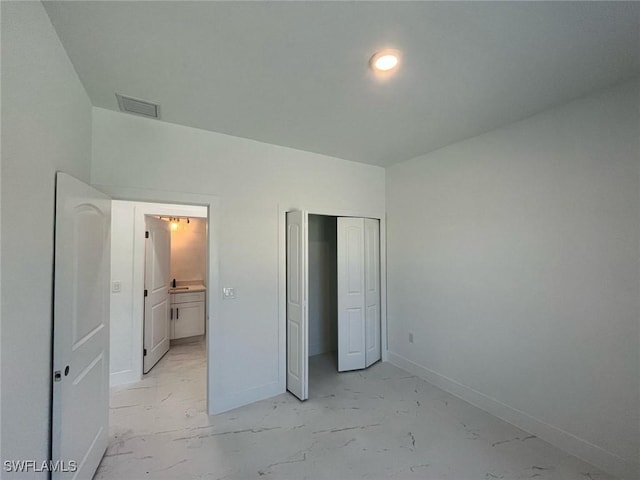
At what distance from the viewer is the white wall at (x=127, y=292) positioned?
3172 millimetres

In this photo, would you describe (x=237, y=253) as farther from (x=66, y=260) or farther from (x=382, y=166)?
(x=382, y=166)

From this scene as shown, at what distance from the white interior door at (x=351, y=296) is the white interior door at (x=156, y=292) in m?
2.47

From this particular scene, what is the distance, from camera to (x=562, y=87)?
6.46 feet

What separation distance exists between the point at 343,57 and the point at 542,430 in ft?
10.6

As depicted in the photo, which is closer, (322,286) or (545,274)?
(545,274)

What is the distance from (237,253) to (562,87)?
9.80 ft

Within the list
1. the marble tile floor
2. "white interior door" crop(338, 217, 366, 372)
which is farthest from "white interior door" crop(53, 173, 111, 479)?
"white interior door" crop(338, 217, 366, 372)

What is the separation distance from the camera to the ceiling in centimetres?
135

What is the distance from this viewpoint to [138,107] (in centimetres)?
222

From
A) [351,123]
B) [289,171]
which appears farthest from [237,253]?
[351,123]

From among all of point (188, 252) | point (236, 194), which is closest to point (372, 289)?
point (236, 194)

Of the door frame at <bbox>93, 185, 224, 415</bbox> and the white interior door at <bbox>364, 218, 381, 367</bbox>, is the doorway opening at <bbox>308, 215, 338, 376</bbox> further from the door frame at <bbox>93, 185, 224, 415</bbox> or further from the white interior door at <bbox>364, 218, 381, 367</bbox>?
the door frame at <bbox>93, 185, 224, 415</bbox>

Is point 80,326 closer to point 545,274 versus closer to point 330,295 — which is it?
point 330,295

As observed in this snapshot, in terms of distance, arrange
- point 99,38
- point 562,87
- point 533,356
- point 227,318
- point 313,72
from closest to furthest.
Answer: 1. point 99,38
2. point 313,72
3. point 562,87
4. point 533,356
5. point 227,318
